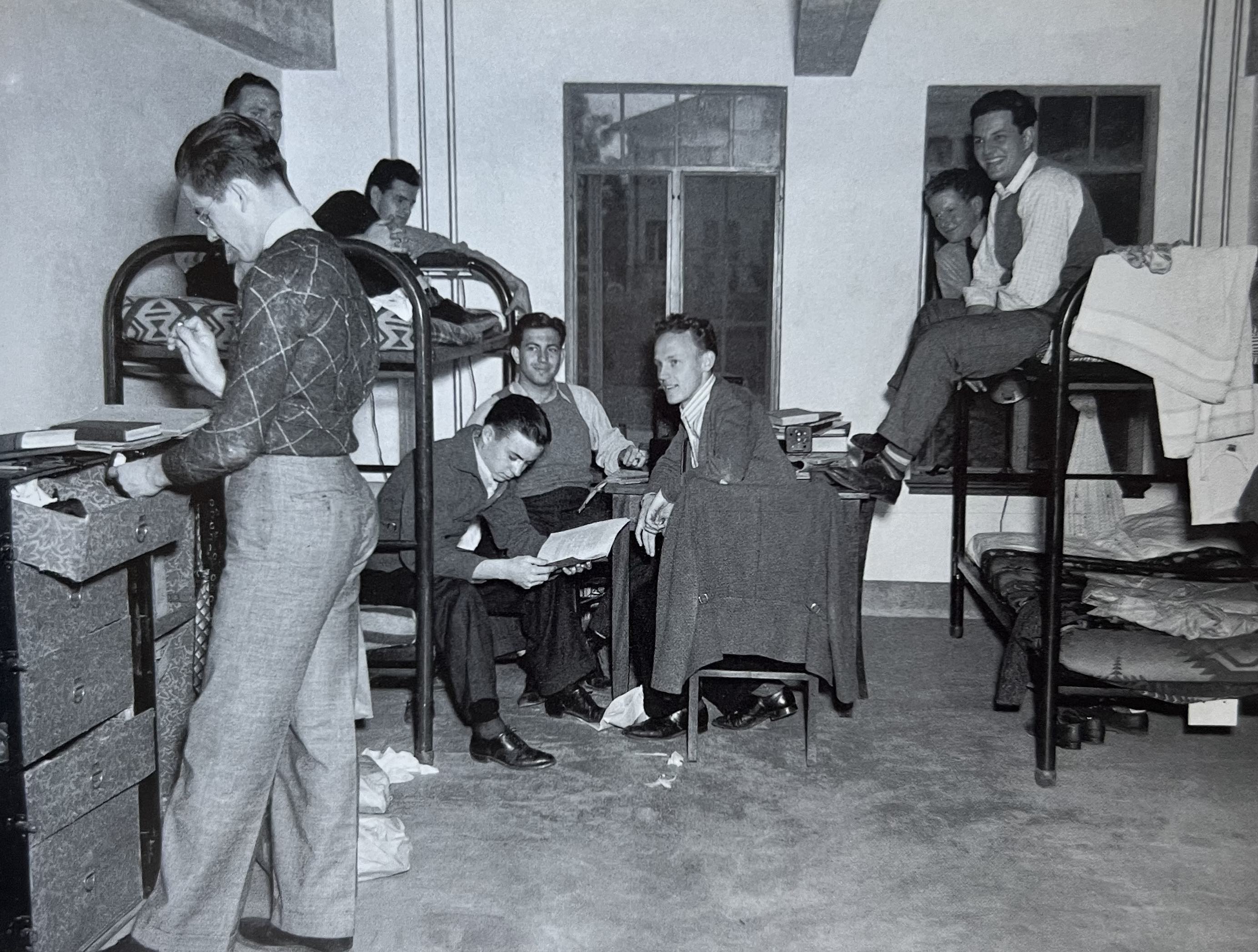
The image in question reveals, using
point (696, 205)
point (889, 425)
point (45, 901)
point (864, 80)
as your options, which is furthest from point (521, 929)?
point (864, 80)

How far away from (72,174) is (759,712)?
10.1ft

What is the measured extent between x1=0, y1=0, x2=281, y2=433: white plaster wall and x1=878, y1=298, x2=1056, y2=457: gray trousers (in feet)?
9.47

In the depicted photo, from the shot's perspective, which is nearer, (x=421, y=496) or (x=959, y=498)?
(x=421, y=496)

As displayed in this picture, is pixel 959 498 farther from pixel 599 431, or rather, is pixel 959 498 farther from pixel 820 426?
pixel 599 431

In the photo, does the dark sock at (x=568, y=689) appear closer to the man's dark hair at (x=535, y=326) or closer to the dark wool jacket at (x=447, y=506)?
the dark wool jacket at (x=447, y=506)

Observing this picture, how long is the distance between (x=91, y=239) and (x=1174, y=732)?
4254 millimetres

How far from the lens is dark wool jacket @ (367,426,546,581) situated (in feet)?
12.0

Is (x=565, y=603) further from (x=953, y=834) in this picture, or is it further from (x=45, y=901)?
(x=45, y=901)

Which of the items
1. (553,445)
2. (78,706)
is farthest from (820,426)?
(78,706)

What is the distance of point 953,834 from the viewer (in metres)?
3.07

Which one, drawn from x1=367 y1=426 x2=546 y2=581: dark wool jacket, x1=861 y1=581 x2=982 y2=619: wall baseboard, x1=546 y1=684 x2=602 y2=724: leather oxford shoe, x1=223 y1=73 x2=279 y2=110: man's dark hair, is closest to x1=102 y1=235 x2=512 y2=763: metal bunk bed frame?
x1=367 y1=426 x2=546 y2=581: dark wool jacket

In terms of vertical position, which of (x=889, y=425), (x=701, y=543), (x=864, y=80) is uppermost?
(x=864, y=80)

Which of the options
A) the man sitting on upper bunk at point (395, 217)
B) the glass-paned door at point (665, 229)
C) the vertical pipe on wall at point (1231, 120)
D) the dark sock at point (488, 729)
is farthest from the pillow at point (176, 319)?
the vertical pipe on wall at point (1231, 120)

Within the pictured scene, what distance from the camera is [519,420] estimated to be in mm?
3691
